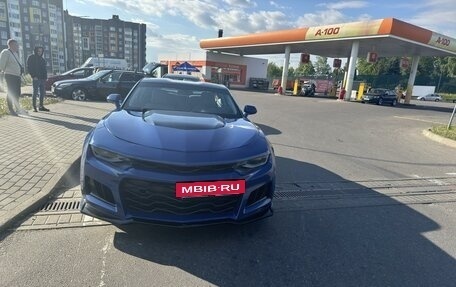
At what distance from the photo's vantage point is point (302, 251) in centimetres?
300

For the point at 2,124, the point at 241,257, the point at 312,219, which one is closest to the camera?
the point at 241,257

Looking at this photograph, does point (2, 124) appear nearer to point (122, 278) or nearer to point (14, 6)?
point (122, 278)

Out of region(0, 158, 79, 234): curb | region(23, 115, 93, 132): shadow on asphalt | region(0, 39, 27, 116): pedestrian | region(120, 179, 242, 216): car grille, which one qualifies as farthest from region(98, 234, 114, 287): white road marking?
region(0, 39, 27, 116): pedestrian

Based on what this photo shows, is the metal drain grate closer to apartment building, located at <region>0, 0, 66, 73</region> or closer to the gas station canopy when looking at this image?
the gas station canopy

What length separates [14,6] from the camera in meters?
67.0

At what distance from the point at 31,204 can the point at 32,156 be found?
1.90 meters

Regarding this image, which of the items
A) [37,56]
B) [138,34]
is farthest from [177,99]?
[138,34]

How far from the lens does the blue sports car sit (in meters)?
2.62

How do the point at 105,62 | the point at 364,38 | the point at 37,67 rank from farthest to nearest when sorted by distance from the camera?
the point at 105,62, the point at 364,38, the point at 37,67

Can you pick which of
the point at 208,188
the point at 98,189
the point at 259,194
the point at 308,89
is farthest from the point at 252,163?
the point at 308,89

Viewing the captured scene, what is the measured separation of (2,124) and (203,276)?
699cm

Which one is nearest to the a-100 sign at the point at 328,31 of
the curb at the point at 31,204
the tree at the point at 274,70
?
the curb at the point at 31,204

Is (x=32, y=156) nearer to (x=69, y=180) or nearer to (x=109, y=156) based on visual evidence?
(x=69, y=180)

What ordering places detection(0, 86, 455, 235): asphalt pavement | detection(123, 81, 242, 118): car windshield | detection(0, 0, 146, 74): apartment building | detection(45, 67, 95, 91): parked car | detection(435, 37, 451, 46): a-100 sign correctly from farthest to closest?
detection(0, 0, 146, 74): apartment building < detection(435, 37, 451, 46): a-100 sign < detection(45, 67, 95, 91): parked car < detection(123, 81, 242, 118): car windshield < detection(0, 86, 455, 235): asphalt pavement
